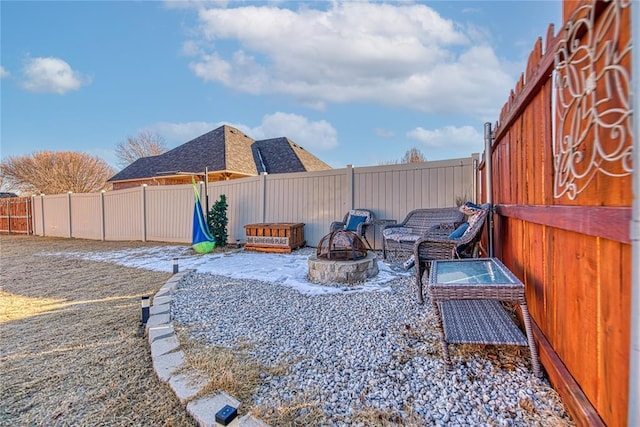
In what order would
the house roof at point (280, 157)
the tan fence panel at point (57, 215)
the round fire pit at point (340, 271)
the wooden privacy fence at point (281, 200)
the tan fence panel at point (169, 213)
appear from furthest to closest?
the house roof at point (280, 157) → the tan fence panel at point (57, 215) → the tan fence panel at point (169, 213) → the wooden privacy fence at point (281, 200) → the round fire pit at point (340, 271)

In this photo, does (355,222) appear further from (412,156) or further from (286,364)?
(412,156)

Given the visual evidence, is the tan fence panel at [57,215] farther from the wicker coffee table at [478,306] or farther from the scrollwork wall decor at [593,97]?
the scrollwork wall decor at [593,97]

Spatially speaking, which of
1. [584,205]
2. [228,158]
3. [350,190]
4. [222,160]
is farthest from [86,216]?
[584,205]

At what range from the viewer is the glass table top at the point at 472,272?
1.60m

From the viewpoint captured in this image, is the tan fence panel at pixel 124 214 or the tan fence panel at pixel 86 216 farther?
the tan fence panel at pixel 86 216

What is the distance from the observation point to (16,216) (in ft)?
40.9

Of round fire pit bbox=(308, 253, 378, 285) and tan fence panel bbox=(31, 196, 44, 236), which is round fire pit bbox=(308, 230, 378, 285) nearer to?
round fire pit bbox=(308, 253, 378, 285)

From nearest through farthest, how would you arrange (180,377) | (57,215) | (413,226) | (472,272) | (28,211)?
(180,377) < (472,272) < (413,226) < (57,215) < (28,211)

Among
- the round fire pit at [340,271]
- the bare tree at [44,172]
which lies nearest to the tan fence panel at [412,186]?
the round fire pit at [340,271]

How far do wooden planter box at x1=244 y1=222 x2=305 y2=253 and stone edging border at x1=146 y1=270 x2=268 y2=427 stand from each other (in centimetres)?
338

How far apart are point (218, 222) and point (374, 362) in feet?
18.6

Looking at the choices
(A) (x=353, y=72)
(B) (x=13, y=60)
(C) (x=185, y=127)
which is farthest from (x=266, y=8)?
(C) (x=185, y=127)

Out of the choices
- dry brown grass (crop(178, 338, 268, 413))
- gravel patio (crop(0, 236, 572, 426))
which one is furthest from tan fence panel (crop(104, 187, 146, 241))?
dry brown grass (crop(178, 338, 268, 413))

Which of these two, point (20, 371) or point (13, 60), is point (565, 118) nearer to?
point (20, 371)
